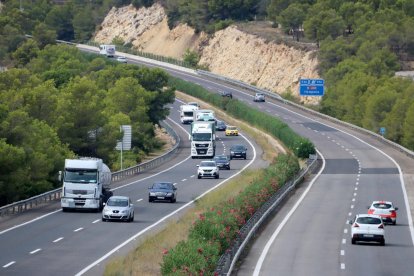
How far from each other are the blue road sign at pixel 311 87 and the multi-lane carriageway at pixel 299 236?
28.3 m

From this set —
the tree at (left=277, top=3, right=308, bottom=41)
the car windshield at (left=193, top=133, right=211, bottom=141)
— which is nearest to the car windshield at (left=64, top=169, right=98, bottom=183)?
the car windshield at (left=193, top=133, right=211, bottom=141)

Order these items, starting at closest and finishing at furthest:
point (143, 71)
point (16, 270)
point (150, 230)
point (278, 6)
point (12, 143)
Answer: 1. point (16, 270)
2. point (150, 230)
3. point (12, 143)
4. point (143, 71)
5. point (278, 6)

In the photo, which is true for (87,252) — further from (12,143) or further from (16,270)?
(12,143)

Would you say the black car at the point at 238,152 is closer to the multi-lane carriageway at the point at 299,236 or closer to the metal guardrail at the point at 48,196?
the metal guardrail at the point at 48,196

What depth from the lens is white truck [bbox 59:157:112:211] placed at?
56.2 metres

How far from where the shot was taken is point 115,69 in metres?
130

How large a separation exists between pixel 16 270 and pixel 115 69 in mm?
93839

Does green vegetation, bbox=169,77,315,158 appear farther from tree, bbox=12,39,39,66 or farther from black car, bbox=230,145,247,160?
tree, bbox=12,39,39,66

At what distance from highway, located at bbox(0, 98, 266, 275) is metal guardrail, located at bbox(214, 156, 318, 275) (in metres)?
4.55

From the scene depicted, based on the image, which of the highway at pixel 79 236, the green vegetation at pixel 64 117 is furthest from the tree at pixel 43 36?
the highway at pixel 79 236

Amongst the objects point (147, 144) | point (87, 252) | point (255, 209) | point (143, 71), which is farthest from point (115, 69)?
point (87, 252)

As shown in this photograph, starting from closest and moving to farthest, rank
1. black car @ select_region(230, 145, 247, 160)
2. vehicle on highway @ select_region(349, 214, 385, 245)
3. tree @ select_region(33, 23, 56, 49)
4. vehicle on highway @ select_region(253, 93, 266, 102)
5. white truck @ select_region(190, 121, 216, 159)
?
1. vehicle on highway @ select_region(349, 214, 385, 245)
2. white truck @ select_region(190, 121, 216, 159)
3. black car @ select_region(230, 145, 247, 160)
4. vehicle on highway @ select_region(253, 93, 266, 102)
5. tree @ select_region(33, 23, 56, 49)

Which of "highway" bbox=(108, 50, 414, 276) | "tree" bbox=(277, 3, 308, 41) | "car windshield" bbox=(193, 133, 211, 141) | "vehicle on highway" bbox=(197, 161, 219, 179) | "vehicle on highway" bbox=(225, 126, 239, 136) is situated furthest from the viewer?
"tree" bbox=(277, 3, 308, 41)

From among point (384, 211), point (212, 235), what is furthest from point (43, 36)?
point (212, 235)
